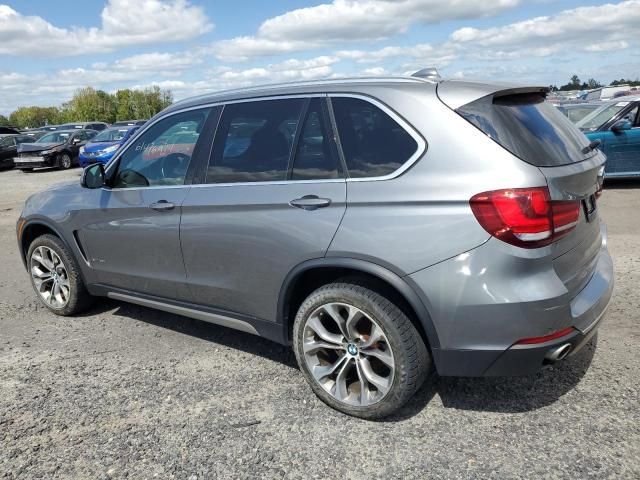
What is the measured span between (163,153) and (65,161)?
65.9 feet

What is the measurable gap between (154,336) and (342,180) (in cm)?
230

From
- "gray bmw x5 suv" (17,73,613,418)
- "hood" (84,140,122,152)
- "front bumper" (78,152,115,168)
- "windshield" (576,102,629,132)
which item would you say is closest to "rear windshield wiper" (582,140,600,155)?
"gray bmw x5 suv" (17,73,613,418)

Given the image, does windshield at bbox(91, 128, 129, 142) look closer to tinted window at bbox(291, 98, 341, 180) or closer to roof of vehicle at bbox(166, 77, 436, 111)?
roof of vehicle at bbox(166, 77, 436, 111)

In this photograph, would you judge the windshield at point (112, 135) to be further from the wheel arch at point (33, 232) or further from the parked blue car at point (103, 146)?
the wheel arch at point (33, 232)

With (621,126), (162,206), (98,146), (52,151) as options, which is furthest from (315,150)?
(52,151)

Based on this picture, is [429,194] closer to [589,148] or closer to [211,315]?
[589,148]

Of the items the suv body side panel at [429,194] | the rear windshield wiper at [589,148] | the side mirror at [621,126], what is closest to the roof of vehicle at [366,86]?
the suv body side panel at [429,194]

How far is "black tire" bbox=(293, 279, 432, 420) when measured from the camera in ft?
9.12

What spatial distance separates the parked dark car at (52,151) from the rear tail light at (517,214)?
2155cm

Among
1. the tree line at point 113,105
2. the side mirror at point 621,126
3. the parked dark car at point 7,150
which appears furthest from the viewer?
the tree line at point 113,105

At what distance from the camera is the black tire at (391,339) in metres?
2.78

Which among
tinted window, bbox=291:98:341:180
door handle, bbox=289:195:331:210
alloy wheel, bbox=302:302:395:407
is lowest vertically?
alloy wheel, bbox=302:302:395:407

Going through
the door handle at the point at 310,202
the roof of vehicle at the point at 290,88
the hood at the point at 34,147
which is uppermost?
the roof of vehicle at the point at 290,88

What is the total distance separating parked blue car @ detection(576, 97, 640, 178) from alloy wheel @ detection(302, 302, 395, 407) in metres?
8.41
